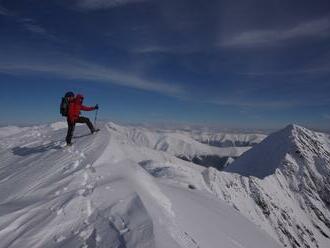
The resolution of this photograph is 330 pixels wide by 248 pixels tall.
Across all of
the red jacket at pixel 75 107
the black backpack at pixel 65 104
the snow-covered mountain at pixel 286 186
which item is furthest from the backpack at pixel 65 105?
the snow-covered mountain at pixel 286 186

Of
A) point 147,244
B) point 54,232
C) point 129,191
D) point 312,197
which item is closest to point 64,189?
point 129,191

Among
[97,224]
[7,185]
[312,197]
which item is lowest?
[312,197]

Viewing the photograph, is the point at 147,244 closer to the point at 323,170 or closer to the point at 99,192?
the point at 99,192

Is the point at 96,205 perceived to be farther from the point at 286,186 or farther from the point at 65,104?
the point at 286,186

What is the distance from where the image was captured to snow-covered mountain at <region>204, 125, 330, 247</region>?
295ft

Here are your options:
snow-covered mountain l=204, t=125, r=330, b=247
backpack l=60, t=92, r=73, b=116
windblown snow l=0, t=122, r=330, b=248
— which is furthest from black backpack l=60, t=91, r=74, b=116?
snow-covered mountain l=204, t=125, r=330, b=247

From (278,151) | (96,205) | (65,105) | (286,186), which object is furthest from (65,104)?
(278,151)

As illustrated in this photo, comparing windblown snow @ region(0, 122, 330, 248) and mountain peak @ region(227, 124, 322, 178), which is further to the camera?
mountain peak @ region(227, 124, 322, 178)

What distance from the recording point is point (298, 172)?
12962 cm

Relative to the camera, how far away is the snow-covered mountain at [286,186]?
89812 mm

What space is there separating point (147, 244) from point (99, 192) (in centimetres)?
463

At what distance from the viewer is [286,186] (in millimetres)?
121000

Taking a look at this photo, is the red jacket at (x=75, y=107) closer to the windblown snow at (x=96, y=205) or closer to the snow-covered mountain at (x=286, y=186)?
the windblown snow at (x=96, y=205)

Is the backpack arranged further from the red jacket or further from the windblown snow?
the windblown snow
